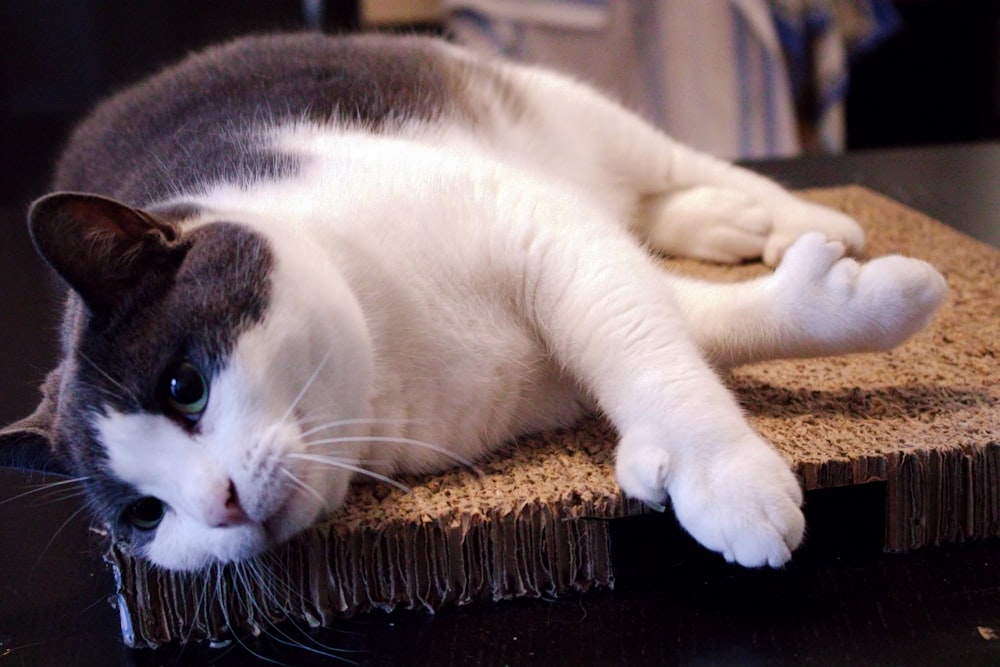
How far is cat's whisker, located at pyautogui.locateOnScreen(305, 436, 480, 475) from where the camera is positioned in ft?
3.66

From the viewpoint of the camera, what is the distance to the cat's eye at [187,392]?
108cm

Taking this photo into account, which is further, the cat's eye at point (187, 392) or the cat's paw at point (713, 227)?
the cat's paw at point (713, 227)

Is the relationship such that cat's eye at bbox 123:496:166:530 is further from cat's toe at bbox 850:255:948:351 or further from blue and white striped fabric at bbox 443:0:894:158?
blue and white striped fabric at bbox 443:0:894:158

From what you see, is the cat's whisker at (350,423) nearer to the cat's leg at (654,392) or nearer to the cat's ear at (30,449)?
the cat's leg at (654,392)

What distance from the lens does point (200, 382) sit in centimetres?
109

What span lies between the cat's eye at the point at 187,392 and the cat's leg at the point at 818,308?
0.64 metres

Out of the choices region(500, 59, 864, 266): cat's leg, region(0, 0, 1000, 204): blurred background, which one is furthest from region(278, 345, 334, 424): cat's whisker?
region(0, 0, 1000, 204): blurred background

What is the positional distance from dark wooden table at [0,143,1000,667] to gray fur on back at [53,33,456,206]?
58cm

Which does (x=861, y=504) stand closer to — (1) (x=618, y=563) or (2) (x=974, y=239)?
(1) (x=618, y=563)

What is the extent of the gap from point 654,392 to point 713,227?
875 mm

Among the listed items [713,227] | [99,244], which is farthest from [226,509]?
[713,227]

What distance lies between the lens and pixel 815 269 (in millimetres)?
1309

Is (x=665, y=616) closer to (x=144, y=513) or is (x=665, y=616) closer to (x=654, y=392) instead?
(x=654, y=392)

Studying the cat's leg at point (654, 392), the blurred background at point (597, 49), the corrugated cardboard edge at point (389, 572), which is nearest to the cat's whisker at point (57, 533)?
the corrugated cardboard edge at point (389, 572)
